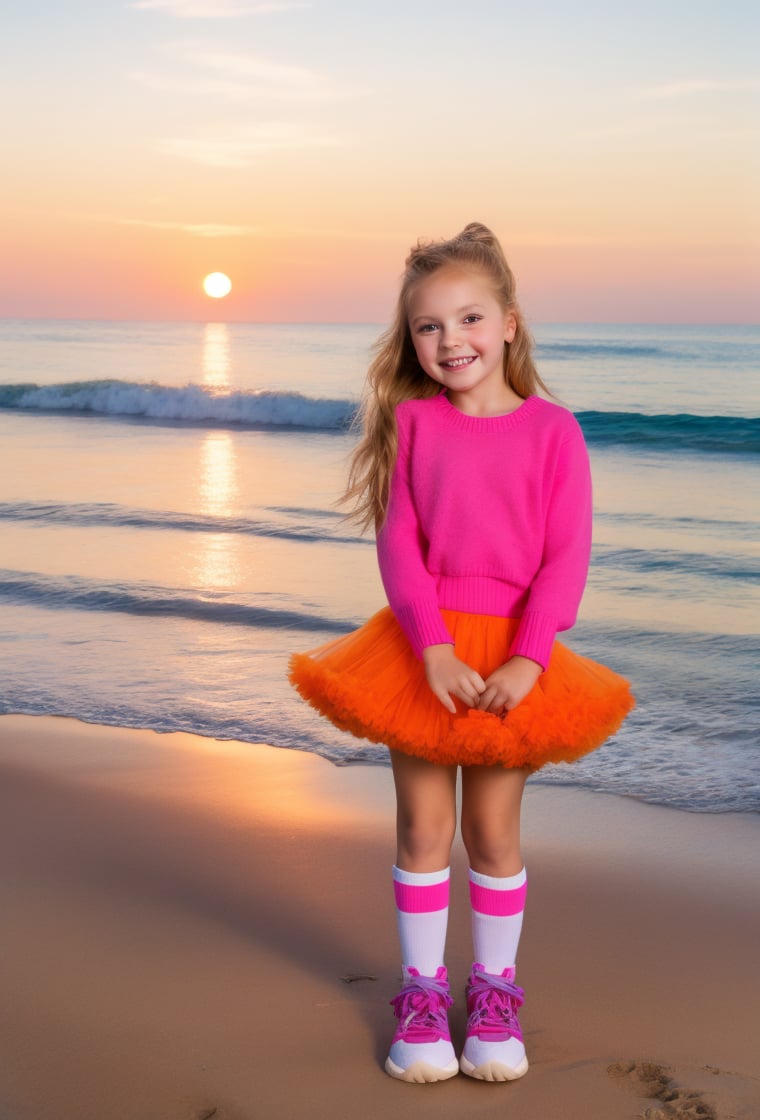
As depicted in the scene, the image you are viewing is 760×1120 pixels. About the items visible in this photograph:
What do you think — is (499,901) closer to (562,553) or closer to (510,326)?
(562,553)

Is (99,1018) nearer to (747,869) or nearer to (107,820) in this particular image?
(107,820)

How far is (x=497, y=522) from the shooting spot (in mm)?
2217

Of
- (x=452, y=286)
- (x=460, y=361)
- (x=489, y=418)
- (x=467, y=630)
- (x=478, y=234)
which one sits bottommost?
(x=467, y=630)

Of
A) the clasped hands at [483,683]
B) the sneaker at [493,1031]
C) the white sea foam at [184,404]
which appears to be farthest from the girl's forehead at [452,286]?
the white sea foam at [184,404]

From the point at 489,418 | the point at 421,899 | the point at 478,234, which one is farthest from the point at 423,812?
the point at 478,234

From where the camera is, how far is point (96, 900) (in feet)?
9.16

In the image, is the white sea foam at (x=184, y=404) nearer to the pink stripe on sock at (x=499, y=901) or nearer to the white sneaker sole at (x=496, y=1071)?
the pink stripe on sock at (x=499, y=901)

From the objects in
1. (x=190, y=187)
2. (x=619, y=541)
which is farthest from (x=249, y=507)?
(x=190, y=187)

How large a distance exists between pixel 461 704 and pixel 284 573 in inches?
199

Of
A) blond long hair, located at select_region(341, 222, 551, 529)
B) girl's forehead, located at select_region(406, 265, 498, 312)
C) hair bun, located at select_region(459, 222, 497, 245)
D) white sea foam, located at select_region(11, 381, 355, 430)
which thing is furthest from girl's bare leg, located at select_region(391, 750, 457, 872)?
white sea foam, located at select_region(11, 381, 355, 430)

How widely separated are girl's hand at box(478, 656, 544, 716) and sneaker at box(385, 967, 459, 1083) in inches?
22.2

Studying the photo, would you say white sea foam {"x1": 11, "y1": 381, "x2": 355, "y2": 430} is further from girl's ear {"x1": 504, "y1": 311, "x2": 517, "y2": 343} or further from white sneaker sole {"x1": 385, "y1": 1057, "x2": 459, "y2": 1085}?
white sneaker sole {"x1": 385, "y1": 1057, "x2": 459, "y2": 1085}

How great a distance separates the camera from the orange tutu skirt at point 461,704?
2094 millimetres

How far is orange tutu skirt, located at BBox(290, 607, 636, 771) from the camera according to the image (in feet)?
6.87
